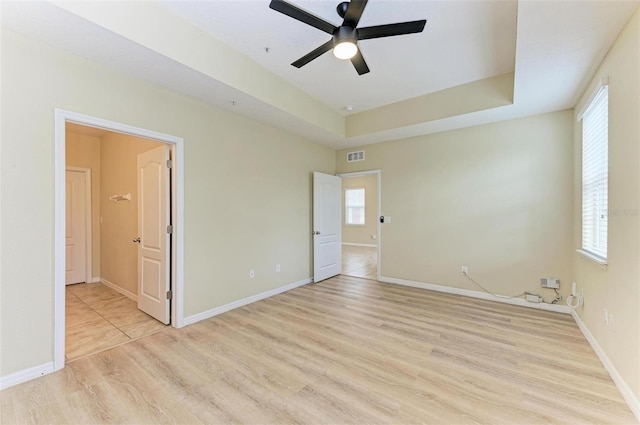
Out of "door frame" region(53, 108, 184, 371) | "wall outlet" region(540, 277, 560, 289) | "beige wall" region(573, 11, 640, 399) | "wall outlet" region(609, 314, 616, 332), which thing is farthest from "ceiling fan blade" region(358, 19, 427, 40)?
"wall outlet" region(540, 277, 560, 289)

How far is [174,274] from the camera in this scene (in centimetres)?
307

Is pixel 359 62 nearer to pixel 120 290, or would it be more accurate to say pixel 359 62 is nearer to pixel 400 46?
pixel 400 46

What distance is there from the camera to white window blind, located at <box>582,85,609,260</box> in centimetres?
241

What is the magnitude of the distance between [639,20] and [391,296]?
363cm

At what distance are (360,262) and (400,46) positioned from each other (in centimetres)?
508

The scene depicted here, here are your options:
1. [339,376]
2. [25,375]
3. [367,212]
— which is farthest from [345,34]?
[367,212]

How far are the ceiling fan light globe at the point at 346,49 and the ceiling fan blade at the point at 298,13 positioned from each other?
0.13 metres

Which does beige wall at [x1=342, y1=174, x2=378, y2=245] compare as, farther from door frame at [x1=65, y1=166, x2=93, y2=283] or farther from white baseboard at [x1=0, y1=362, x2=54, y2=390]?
Result: white baseboard at [x1=0, y1=362, x2=54, y2=390]

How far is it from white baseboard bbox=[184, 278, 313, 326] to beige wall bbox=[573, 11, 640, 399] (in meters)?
3.70

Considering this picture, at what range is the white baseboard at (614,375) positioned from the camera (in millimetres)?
1731

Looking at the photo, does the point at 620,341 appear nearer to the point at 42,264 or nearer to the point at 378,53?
the point at 378,53

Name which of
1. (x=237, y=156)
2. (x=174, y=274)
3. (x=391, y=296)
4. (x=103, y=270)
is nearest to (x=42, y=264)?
(x=174, y=274)

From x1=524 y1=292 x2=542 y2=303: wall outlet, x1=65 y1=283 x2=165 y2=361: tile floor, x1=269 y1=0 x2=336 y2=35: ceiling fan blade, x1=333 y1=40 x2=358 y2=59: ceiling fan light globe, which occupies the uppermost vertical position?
x1=269 y1=0 x2=336 y2=35: ceiling fan blade

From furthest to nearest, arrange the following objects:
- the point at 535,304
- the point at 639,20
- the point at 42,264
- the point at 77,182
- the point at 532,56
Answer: the point at 77,182 < the point at 535,304 < the point at 532,56 < the point at 42,264 < the point at 639,20
